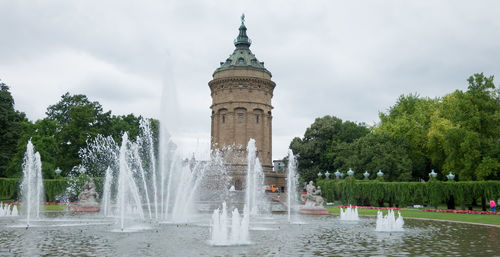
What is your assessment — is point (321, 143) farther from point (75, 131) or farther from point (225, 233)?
point (225, 233)

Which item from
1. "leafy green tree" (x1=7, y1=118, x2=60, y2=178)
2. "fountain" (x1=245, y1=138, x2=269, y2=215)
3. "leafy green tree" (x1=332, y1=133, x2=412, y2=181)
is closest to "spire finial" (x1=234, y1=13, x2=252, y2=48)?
"fountain" (x1=245, y1=138, x2=269, y2=215)

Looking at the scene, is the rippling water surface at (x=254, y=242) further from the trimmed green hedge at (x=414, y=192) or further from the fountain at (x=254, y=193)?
the trimmed green hedge at (x=414, y=192)

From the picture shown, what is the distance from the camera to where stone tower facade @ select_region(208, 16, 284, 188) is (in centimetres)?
6138

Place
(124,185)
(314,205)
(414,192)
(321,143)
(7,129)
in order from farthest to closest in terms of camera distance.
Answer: (321,143) → (7,129) → (414,192) → (314,205) → (124,185)

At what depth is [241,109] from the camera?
6212 cm

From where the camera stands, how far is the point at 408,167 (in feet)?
134

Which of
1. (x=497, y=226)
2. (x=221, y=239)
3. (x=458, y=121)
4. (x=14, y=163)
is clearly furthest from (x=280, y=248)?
(x=14, y=163)

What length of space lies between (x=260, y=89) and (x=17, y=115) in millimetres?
33288

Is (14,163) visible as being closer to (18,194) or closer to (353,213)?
(18,194)

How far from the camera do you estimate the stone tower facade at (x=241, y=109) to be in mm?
61375

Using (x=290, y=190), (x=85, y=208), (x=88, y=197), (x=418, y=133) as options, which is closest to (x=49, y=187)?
(x=88, y=197)

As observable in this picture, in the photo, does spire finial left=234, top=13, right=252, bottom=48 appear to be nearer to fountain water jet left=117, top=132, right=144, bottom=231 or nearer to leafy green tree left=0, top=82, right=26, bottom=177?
leafy green tree left=0, top=82, right=26, bottom=177

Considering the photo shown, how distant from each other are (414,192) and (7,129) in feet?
131

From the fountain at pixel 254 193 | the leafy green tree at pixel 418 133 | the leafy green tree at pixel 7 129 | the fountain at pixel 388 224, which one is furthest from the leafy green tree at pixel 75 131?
the fountain at pixel 388 224
